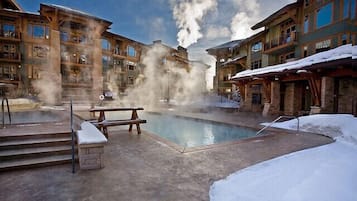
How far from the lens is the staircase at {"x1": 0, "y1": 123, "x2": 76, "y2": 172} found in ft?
10.8

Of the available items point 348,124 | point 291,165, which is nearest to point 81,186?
point 291,165

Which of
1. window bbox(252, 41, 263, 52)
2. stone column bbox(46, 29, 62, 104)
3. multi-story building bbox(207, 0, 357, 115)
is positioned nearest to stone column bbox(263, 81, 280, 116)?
multi-story building bbox(207, 0, 357, 115)

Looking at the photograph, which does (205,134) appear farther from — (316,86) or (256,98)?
(256,98)

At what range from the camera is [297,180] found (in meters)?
2.57

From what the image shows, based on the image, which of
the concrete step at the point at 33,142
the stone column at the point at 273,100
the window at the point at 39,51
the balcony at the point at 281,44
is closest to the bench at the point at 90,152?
the concrete step at the point at 33,142

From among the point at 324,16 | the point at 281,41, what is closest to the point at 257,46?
the point at 281,41

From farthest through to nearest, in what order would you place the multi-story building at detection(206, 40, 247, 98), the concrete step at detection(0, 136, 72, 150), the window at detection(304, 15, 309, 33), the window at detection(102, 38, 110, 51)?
the window at detection(102, 38, 110, 51), the multi-story building at detection(206, 40, 247, 98), the window at detection(304, 15, 309, 33), the concrete step at detection(0, 136, 72, 150)

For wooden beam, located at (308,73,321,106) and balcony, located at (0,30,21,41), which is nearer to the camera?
wooden beam, located at (308,73,321,106)

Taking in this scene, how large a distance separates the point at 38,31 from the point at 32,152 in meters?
22.4

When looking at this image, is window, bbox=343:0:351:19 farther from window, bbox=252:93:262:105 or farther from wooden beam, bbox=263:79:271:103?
window, bbox=252:93:262:105

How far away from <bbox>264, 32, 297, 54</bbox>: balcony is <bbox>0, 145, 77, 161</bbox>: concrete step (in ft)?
51.5

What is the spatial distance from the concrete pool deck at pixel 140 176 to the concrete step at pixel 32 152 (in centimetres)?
42

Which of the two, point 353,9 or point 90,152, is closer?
point 90,152

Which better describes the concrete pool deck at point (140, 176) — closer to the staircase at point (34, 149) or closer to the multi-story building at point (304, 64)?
the staircase at point (34, 149)
